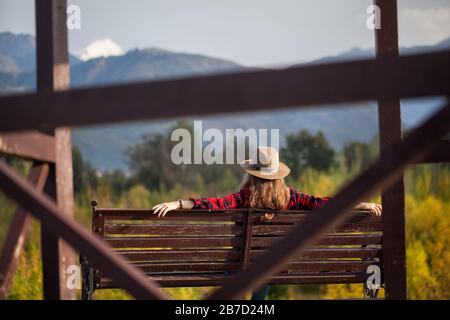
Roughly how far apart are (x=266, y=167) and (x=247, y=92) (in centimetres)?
241

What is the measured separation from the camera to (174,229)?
15.0 feet

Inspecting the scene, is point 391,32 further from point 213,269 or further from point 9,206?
point 9,206

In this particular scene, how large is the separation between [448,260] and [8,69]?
1418 centimetres

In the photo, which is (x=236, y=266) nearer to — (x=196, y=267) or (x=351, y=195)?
(x=196, y=267)

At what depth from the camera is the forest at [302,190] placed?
1174cm

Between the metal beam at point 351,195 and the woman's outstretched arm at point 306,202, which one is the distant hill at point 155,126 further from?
the metal beam at point 351,195

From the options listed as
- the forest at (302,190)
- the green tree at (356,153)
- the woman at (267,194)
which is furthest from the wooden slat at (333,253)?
the green tree at (356,153)

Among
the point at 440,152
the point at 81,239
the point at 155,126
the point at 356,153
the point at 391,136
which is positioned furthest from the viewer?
the point at 155,126

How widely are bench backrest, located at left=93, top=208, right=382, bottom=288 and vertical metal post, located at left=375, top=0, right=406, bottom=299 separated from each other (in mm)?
275

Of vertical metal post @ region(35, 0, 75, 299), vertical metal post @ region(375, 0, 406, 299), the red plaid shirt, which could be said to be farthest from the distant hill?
vertical metal post @ region(35, 0, 75, 299)

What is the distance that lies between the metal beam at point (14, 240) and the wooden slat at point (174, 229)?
0.90 m

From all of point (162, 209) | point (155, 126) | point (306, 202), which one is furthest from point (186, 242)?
point (155, 126)
